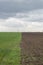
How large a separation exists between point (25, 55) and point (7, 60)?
1970 millimetres

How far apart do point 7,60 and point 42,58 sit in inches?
93.7

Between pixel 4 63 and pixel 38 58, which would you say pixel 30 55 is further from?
pixel 4 63

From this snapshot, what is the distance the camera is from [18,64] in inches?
545

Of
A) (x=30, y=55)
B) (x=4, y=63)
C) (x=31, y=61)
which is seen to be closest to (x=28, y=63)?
(x=31, y=61)

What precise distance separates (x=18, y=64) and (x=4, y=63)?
2.95 feet

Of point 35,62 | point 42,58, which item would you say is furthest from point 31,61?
point 42,58

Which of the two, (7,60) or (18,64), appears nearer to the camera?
(18,64)

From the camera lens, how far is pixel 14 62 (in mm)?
14438

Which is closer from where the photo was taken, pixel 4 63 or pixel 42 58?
pixel 4 63

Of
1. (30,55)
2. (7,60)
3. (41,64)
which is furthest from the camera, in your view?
(30,55)

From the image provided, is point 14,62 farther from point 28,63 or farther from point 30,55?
point 30,55

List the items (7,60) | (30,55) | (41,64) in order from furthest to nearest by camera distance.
Result: (30,55) < (7,60) < (41,64)

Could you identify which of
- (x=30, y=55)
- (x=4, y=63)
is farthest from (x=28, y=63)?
(x=30, y=55)

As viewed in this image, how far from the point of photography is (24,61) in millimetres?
14516
